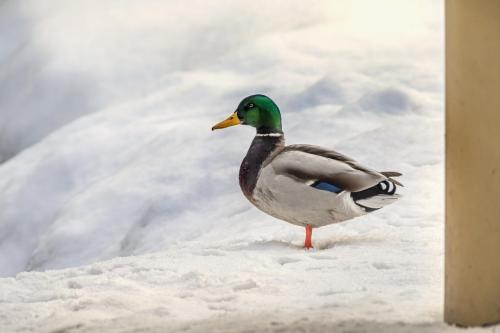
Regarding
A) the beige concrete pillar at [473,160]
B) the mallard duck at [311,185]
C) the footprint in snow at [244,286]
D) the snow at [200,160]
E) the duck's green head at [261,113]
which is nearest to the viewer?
the beige concrete pillar at [473,160]

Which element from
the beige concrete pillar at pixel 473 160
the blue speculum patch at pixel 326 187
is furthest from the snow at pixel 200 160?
the blue speculum patch at pixel 326 187

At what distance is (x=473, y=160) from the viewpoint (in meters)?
2.83

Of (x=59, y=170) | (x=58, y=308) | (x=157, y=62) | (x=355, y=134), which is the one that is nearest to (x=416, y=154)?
(x=355, y=134)

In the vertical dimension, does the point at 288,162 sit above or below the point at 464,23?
below

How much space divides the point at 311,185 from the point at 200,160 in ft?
9.18

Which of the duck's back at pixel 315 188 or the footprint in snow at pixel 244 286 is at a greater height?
the duck's back at pixel 315 188

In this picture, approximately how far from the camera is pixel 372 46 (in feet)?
28.1

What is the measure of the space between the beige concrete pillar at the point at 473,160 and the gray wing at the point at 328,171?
4.40 ft

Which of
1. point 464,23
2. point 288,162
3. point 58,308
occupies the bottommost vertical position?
point 58,308

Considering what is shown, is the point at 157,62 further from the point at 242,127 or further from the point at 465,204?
the point at 465,204

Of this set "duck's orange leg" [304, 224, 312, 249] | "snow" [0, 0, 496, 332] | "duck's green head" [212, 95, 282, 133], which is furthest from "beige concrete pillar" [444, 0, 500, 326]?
"duck's green head" [212, 95, 282, 133]

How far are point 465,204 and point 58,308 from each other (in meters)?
1.48

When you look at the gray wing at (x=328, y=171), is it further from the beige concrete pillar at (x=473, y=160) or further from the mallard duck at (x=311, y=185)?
the beige concrete pillar at (x=473, y=160)

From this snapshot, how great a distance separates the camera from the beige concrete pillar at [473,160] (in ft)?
9.12
